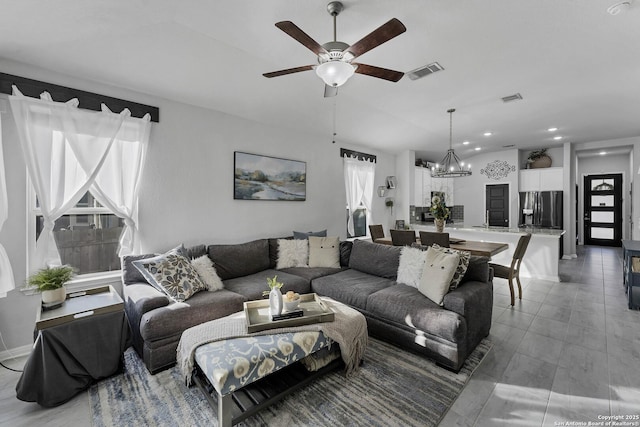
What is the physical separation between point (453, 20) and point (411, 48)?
43 centimetres

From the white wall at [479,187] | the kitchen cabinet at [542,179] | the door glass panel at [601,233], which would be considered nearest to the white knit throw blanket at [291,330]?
the white wall at [479,187]

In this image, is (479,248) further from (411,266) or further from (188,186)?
(188,186)

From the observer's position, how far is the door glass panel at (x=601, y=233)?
325 inches

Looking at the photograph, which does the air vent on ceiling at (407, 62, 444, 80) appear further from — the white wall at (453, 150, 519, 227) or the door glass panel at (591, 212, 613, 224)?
the door glass panel at (591, 212, 613, 224)

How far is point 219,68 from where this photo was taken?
113 inches

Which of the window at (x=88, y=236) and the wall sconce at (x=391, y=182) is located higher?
the wall sconce at (x=391, y=182)

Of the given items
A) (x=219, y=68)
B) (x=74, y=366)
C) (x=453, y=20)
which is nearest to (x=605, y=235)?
(x=453, y=20)

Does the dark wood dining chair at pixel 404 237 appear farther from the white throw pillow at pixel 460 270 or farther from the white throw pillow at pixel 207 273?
the white throw pillow at pixel 207 273

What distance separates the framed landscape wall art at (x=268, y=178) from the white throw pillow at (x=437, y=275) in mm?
2655

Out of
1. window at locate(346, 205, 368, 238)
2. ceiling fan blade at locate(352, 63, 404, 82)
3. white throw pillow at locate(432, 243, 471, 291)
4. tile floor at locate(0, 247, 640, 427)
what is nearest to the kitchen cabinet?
tile floor at locate(0, 247, 640, 427)

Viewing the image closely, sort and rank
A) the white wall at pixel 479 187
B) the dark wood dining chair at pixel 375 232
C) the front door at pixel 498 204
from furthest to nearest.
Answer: the front door at pixel 498 204
the white wall at pixel 479 187
the dark wood dining chair at pixel 375 232

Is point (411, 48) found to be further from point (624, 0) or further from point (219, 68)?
point (219, 68)

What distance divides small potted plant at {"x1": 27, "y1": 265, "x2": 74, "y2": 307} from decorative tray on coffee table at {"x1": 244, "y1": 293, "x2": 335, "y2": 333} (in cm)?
150

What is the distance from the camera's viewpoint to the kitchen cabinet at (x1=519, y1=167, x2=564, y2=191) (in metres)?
6.70
